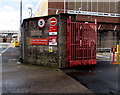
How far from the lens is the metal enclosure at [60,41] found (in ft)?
25.8

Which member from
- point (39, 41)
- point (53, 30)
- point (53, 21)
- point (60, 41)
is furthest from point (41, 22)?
point (60, 41)

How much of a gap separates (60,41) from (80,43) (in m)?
1.63

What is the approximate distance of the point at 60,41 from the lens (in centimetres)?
783

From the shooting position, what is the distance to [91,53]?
8750 millimetres

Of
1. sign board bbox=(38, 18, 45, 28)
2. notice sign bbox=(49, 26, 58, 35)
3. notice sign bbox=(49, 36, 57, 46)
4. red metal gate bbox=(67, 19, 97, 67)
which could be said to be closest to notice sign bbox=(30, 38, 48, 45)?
notice sign bbox=(49, 36, 57, 46)

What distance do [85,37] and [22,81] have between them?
5.63 meters

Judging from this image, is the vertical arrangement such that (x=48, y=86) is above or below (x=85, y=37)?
below

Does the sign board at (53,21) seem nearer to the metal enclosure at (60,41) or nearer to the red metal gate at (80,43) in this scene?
the metal enclosure at (60,41)

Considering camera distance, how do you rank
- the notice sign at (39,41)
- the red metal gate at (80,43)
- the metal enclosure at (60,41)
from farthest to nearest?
1. the notice sign at (39,41)
2. the red metal gate at (80,43)
3. the metal enclosure at (60,41)

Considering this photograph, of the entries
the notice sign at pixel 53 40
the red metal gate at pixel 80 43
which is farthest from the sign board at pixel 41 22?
the red metal gate at pixel 80 43

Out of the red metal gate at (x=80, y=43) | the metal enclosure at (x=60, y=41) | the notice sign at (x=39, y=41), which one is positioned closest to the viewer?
the metal enclosure at (x=60, y=41)

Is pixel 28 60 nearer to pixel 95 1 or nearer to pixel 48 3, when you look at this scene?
pixel 48 3

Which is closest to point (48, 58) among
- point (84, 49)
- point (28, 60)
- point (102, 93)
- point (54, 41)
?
point (54, 41)

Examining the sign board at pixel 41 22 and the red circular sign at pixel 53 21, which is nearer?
the red circular sign at pixel 53 21
